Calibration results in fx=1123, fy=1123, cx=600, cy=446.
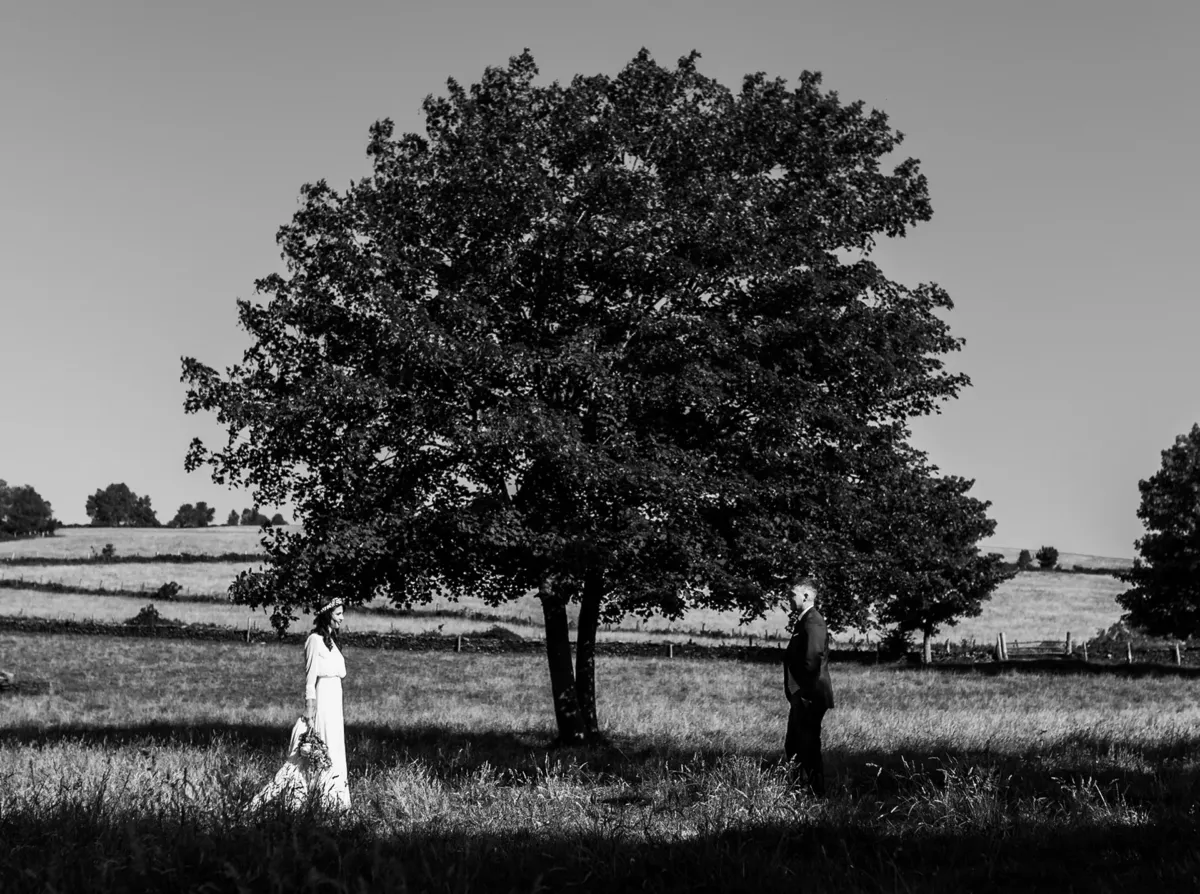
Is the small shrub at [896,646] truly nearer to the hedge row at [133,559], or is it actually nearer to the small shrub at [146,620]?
the small shrub at [146,620]

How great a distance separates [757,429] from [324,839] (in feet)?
37.4

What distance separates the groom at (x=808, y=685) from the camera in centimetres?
1062

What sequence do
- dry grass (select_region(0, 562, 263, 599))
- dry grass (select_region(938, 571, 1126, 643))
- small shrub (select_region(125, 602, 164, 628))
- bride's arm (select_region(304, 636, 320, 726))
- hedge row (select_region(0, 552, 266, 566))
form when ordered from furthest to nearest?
hedge row (select_region(0, 552, 266, 566)) → dry grass (select_region(0, 562, 263, 599)) → dry grass (select_region(938, 571, 1126, 643)) → small shrub (select_region(125, 602, 164, 628)) → bride's arm (select_region(304, 636, 320, 726))

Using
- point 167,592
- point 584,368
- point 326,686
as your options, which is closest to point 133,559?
point 167,592

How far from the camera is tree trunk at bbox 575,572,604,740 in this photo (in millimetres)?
19562

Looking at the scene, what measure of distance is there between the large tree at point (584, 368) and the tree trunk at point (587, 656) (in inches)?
Answer: 23.7

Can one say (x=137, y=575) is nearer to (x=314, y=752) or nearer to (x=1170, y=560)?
(x=1170, y=560)

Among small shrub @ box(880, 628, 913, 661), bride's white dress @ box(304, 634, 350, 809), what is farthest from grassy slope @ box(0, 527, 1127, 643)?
bride's white dress @ box(304, 634, 350, 809)

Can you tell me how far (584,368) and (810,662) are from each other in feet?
20.6

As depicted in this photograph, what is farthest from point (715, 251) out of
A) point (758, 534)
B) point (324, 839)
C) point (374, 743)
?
point (324, 839)

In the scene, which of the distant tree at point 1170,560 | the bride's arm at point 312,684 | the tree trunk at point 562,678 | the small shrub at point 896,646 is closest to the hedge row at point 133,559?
the small shrub at point 896,646

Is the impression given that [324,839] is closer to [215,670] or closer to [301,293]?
[301,293]

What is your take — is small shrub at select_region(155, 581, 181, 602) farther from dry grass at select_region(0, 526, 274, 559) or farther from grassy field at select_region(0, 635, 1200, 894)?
grassy field at select_region(0, 635, 1200, 894)

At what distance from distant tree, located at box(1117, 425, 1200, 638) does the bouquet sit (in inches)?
1826
